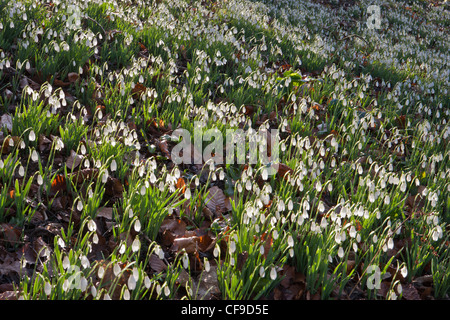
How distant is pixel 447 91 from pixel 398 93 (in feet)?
2.70

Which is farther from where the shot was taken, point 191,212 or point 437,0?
point 437,0

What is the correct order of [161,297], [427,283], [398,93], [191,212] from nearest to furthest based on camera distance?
1. [161,297]
2. [427,283]
3. [191,212]
4. [398,93]

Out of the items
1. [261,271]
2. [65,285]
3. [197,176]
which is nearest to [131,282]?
[65,285]

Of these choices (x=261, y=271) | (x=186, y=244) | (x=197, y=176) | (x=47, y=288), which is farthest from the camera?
(x=197, y=176)

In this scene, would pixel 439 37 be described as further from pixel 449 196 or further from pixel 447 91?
pixel 449 196

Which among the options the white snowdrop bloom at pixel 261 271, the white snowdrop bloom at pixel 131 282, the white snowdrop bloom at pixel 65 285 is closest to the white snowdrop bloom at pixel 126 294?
the white snowdrop bloom at pixel 131 282

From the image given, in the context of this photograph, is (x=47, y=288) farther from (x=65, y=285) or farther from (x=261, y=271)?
(x=261, y=271)

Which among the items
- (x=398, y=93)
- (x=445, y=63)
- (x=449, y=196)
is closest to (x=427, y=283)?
(x=449, y=196)

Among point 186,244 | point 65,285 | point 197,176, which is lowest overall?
point 186,244

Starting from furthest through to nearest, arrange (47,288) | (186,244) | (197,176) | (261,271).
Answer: (197,176), (186,244), (261,271), (47,288)

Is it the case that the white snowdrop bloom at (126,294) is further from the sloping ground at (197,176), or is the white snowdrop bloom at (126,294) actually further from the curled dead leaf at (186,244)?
the curled dead leaf at (186,244)

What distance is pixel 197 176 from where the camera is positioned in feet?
9.97

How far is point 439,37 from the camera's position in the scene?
34.5 feet

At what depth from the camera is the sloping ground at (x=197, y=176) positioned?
6.95 feet
